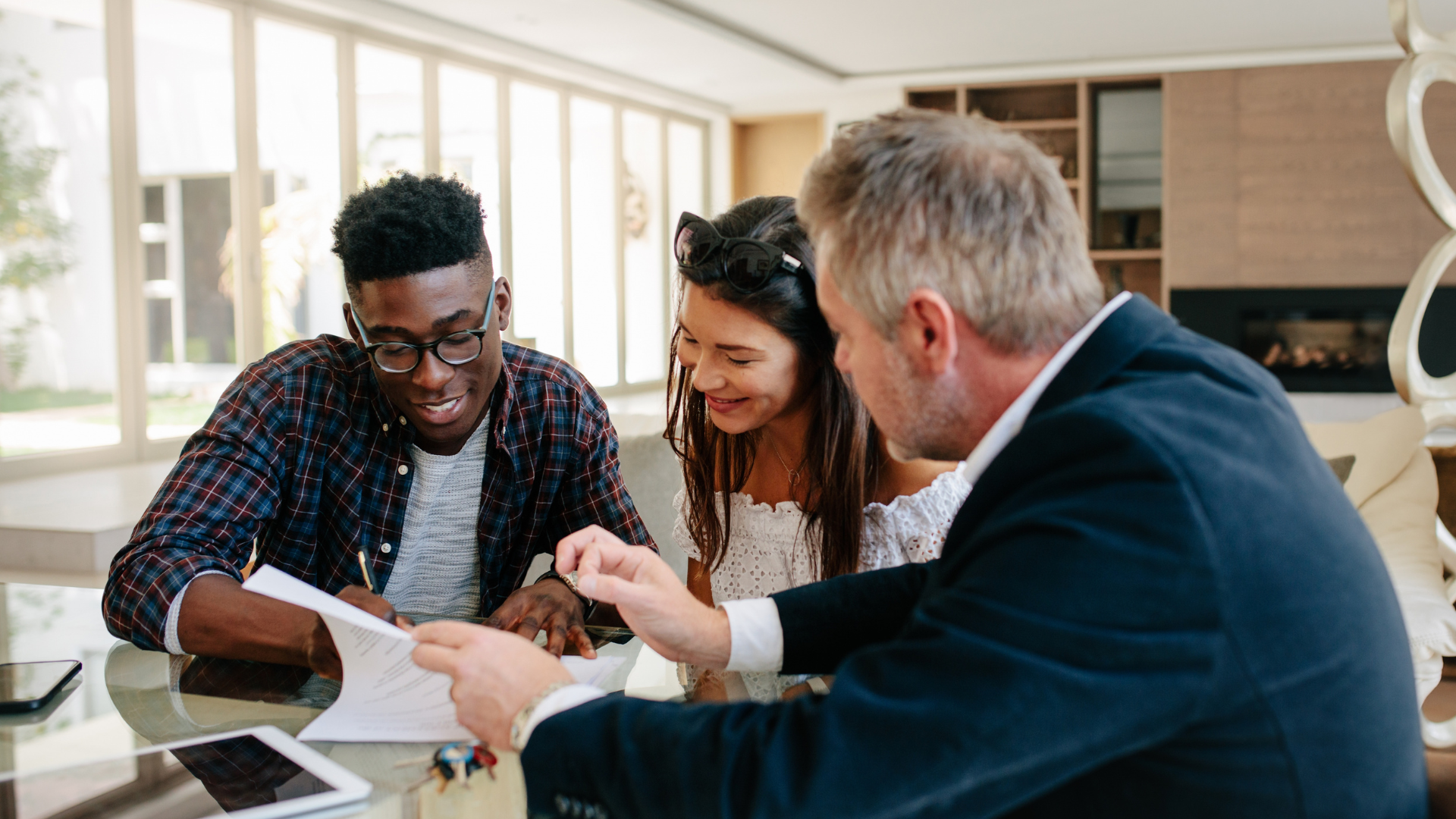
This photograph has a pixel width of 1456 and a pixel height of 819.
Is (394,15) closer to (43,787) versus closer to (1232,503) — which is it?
(43,787)

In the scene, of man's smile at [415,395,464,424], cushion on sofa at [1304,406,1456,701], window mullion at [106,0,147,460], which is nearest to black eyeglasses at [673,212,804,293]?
man's smile at [415,395,464,424]

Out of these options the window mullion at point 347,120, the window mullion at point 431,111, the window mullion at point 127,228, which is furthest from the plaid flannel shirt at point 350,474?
the window mullion at point 431,111

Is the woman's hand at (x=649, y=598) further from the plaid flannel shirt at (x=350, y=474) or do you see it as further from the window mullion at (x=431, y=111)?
the window mullion at (x=431, y=111)

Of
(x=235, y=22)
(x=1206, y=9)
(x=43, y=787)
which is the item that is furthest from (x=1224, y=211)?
(x=43, y=787)

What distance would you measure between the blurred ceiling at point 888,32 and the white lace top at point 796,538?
15.5ft

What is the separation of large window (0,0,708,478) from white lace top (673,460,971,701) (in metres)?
2.18

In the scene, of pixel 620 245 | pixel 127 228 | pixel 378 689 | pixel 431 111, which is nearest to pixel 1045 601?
pixel 378 689

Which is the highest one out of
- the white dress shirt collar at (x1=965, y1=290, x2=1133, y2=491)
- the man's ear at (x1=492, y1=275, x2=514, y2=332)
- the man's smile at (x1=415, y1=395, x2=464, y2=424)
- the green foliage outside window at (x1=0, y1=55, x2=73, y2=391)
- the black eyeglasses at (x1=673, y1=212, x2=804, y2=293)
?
the green foliage outside window at (x1=0, y1=55, x2=73, y2=391)

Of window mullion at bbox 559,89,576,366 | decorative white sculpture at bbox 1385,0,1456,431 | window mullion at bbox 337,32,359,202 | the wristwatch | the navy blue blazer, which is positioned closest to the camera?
the navy blue blazer

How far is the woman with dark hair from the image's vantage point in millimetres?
1661

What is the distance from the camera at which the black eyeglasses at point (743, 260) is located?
163cm

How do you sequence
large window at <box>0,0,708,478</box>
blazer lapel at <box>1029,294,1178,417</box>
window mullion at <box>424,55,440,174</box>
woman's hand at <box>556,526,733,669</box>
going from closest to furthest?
blazer lapel at <box>1029,294,1178,417</box> → woman's hand at <box>556,526,733,669</box> → large window at <box>0,0,708,478</box> → window mullion at <box>424,55,440,174</box>

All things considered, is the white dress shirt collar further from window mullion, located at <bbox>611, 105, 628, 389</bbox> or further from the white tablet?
window mullion, located at <bbox>611, 105, 628, 389</bbox>

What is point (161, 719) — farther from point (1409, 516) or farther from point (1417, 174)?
point (1409, 516)
